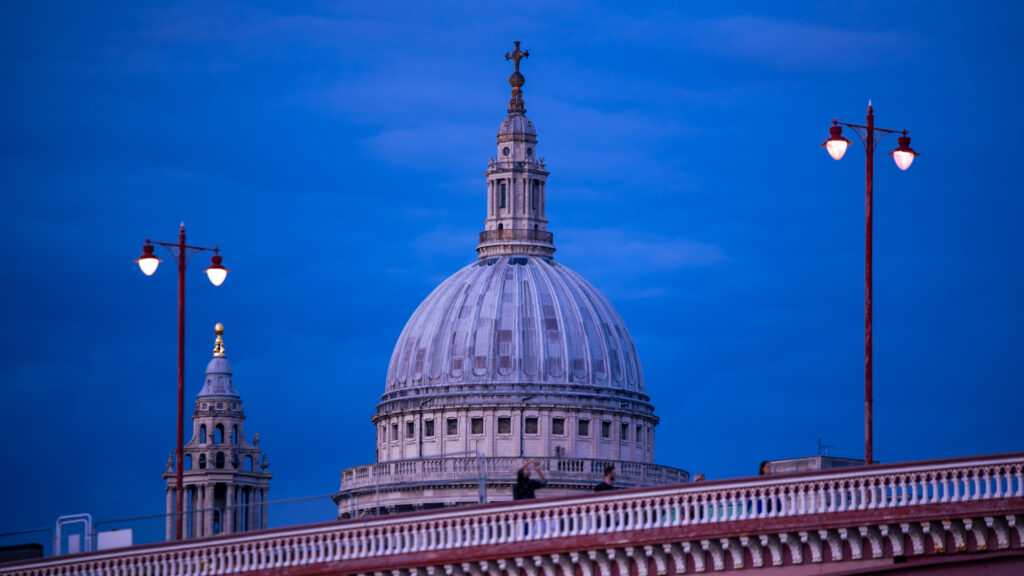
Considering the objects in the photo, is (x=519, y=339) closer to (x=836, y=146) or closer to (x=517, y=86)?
(x=517, y=86)

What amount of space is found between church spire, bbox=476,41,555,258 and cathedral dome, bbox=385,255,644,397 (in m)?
1.84

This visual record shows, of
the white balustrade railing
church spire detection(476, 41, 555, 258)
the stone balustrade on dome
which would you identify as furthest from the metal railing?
the white balustrade railing

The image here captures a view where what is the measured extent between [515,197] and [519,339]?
29.9ft

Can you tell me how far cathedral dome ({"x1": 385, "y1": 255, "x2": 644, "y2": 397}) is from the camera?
170875 millimetres

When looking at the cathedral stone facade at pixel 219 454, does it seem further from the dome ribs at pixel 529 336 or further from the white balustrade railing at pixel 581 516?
the white balustrade railing at pixel 581 516

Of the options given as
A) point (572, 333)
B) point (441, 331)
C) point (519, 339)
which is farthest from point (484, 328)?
point (572, 333)

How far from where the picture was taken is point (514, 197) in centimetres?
17362

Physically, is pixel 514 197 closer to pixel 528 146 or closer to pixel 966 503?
pixel 528 146

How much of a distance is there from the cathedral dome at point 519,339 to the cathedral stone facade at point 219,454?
38.0ft

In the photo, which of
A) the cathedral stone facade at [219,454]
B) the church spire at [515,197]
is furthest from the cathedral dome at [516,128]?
the cathedral stone facade at [219,454]

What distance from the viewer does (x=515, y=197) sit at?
570ft

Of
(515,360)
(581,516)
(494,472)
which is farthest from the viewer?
(515,360)

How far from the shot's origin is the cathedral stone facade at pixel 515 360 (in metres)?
168

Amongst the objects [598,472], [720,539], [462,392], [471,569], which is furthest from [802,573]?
[462,392]
